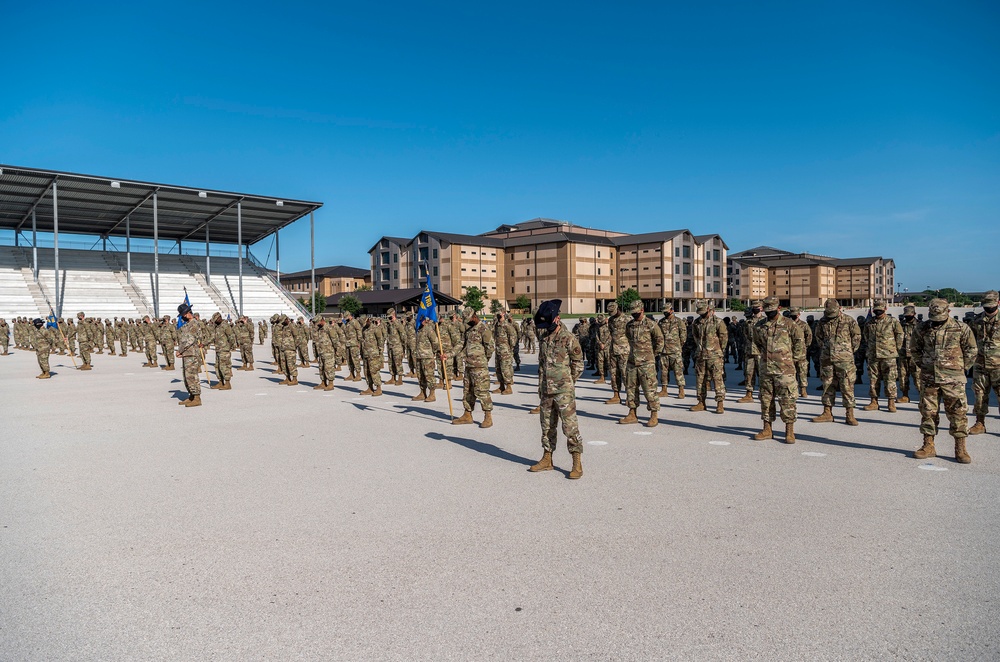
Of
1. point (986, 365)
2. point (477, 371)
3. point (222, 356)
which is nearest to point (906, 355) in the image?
point (986, 365)

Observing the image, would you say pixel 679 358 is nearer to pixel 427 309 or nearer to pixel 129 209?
pixel 427 309

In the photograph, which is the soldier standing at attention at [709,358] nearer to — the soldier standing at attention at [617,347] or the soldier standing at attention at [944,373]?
the soldier standing at attention at [617,347]

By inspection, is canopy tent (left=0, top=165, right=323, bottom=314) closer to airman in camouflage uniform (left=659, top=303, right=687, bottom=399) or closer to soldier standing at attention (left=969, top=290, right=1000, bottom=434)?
airman in camouflage uniform (left=659, top=303, right=687, bottom=399)

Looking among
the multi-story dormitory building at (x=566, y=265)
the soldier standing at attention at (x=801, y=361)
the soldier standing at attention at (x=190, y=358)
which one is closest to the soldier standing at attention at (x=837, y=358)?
the soldier standing at attention at (x=801, y=361)

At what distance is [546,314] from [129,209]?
50.6 meters

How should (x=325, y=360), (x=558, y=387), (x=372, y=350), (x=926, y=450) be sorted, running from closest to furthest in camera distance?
(x=558, y=387)
(x=926, y=450)
(x=372, y=350)
(x=325, y=360)

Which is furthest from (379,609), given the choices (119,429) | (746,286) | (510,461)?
(746,286)

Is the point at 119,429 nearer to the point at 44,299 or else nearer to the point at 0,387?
the point at 0,387

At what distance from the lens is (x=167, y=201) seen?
4572cm

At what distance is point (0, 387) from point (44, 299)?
3405 cm

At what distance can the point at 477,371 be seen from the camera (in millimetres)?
9633

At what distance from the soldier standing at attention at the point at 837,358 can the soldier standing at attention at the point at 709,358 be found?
5.29 feet

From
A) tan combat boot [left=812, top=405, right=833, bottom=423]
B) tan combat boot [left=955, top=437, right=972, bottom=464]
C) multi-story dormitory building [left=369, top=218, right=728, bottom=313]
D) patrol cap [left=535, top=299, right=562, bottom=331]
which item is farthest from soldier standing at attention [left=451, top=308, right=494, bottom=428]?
multi-story dormitory building [left=369, top=218, right=728, bottom=313]

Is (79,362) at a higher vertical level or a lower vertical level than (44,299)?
lower
